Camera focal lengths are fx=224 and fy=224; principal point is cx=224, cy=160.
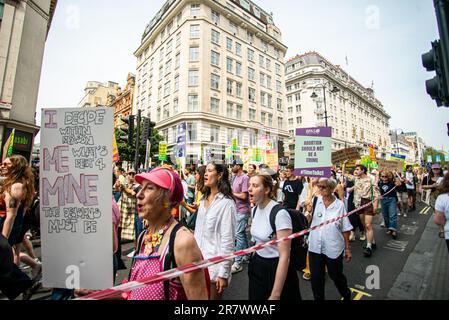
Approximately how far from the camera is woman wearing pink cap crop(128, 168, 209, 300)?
1.29 metres

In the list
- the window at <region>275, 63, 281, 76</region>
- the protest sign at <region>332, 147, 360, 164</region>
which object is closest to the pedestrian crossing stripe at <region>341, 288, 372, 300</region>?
the protest sign at <region>332, 147, 360, 164</region>

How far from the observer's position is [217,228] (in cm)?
247

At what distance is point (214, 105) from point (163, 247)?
93.1ft

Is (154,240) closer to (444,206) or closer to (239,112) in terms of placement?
(444,206)

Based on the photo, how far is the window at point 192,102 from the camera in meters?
27.5

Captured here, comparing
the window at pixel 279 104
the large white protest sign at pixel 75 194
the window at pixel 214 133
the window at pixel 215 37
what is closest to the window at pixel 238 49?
the window at pixel 215 37

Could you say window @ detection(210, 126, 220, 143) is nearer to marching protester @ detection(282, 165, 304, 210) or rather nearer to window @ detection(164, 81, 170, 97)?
window @ detection(164, 81, 170, 97)

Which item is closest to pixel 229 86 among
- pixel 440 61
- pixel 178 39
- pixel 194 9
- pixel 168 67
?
pixel 168 67

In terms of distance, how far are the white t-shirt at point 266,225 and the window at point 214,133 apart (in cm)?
2580

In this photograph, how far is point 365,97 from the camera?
64688mm

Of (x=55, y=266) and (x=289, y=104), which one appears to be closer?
(x=55, y=266)
